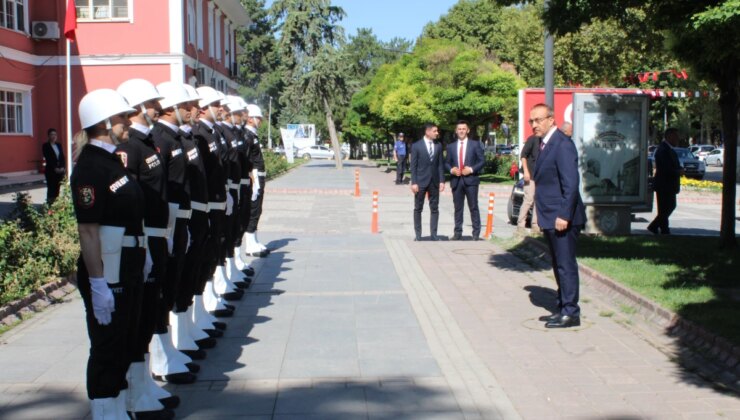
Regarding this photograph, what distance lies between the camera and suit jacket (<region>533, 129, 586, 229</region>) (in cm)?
770

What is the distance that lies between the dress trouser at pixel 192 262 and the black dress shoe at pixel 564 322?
3349mm

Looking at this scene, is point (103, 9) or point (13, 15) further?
point (103, 9)

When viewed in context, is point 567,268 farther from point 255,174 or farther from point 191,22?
point 191,22

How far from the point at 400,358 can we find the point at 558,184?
2417 millimetres

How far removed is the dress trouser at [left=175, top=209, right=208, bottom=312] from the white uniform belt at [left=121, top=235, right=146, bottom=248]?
1635 millimetres

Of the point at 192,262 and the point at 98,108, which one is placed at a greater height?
the point at 98,108

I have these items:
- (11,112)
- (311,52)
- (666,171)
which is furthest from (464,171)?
(311,52)

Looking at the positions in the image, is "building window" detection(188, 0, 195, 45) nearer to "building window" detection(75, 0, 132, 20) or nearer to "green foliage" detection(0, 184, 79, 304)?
"building window" detection(75, 0, 132, 20)

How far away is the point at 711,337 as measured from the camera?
22.3 ft

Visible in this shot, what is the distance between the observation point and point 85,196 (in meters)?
4.44

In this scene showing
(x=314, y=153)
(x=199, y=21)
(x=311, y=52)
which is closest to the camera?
(x=199, y=21)

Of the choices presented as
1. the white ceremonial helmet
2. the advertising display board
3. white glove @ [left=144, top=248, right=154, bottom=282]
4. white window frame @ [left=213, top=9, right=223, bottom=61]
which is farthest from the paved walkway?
white window frame @ [left=213, top=9, right=223, bottom=61]

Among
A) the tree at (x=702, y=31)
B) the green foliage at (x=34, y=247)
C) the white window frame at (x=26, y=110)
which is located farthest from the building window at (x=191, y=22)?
the tree at (x=702, y=31)

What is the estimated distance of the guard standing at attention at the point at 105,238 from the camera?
447 centimetres
